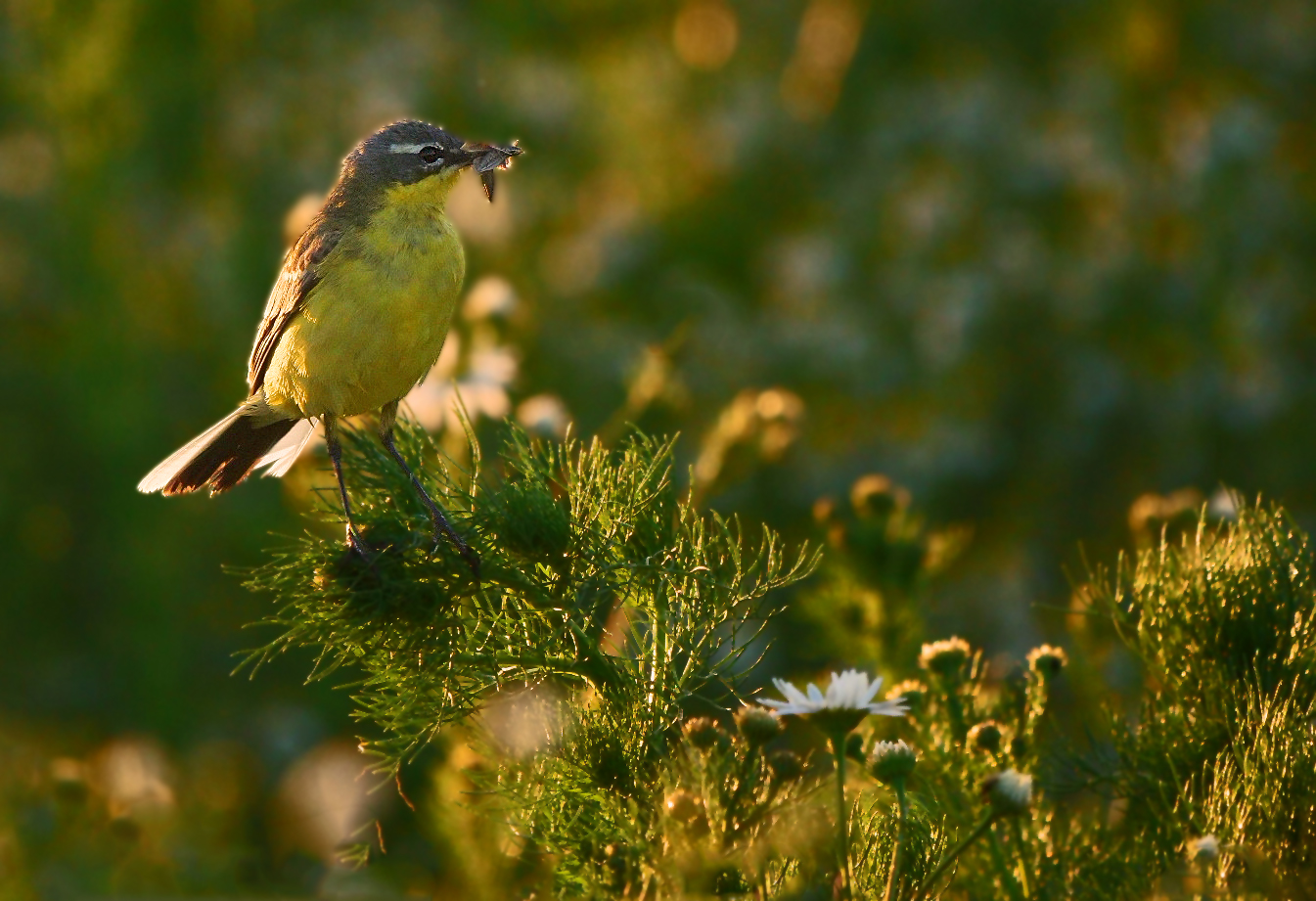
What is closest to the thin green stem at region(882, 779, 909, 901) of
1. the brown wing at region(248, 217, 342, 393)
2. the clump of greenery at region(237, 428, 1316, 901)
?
the clump of greenery at region(237, 428, 1316, 901)

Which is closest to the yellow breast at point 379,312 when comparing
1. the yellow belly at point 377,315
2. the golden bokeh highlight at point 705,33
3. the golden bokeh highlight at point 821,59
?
the yellow belly at point 377,315

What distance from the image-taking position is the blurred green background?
5480mm

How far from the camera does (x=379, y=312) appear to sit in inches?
77.7

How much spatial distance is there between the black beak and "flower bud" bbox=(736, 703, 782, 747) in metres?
0.90

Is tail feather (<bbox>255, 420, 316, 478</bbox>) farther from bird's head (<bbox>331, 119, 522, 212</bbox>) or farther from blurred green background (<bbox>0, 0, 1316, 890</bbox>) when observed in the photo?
blurred green background (<bbox>0, 0, 1316, 890</bbox>)

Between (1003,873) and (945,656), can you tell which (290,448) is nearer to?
(945,656)

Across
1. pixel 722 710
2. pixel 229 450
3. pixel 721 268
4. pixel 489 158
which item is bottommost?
pixel 722 710

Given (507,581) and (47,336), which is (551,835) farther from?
(47,336)

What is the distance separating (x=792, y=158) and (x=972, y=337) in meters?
1.44

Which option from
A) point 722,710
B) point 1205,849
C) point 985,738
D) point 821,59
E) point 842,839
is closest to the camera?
point 842,839

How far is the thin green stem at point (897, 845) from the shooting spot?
3.91 ft

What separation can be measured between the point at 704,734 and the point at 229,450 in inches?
50.4

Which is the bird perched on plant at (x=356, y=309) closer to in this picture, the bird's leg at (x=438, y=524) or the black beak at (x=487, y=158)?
the black beak at (x=487, y=158)

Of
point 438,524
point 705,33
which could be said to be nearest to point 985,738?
point 438,524
